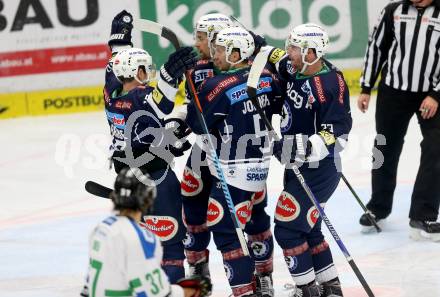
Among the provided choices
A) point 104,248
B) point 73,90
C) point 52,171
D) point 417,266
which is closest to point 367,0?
point 73,90

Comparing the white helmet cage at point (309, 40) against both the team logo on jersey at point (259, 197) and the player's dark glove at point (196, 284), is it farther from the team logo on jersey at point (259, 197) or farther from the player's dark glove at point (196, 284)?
the player's dark glove at point (196, 284)

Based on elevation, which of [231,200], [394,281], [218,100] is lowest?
[394,281]

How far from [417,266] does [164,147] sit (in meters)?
1.79

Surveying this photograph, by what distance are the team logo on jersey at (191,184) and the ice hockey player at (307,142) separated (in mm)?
570

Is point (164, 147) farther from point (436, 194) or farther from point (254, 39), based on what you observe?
point (436, 194)

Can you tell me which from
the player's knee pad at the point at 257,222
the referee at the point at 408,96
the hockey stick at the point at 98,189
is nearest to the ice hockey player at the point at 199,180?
the player's knee pad at the point at 257,222

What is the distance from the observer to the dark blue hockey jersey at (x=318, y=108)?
5441 mm

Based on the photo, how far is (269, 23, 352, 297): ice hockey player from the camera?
5480mm

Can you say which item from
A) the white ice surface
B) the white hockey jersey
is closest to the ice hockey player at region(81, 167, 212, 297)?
the white hockey jersey

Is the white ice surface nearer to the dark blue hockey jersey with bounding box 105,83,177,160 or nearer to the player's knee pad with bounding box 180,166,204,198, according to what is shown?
the player's knee pad with bounding box 180,166,204,198

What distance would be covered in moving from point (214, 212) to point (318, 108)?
762 millimetres

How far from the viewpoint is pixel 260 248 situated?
5977 mm

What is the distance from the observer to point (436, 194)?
7016 mm

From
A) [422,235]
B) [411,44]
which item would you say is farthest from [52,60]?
[422,235]
